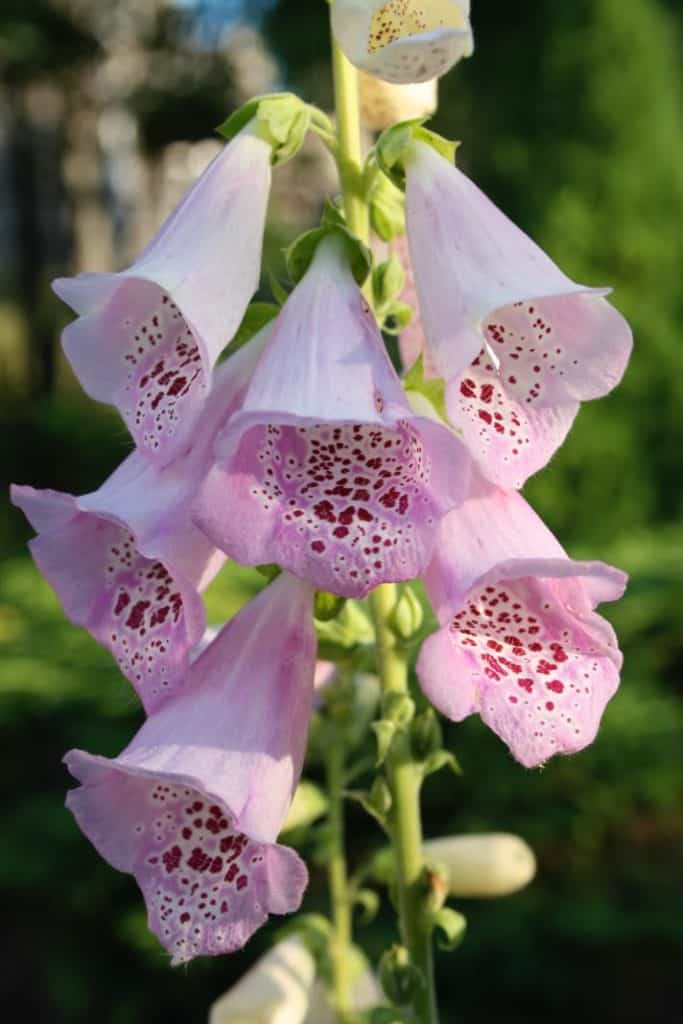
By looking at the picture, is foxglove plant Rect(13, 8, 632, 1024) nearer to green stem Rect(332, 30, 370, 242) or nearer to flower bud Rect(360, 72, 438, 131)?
green stem Rect(332, 30, 370, 242)

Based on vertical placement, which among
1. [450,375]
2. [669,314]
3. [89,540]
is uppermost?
[450,375]

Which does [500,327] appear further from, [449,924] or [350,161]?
[449,924]

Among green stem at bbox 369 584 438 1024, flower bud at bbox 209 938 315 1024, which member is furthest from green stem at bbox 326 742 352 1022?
green stem at bbox 369 584 438 1024

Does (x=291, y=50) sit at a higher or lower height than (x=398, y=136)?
lower

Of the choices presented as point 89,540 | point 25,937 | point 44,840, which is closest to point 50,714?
point 44,840

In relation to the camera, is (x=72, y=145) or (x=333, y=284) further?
(x=72, y=145)

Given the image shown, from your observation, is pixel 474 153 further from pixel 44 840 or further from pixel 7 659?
pixel 44 840

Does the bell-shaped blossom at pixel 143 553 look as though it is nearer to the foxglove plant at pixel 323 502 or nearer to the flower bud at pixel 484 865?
the foxglove plant at pixel 323 502
